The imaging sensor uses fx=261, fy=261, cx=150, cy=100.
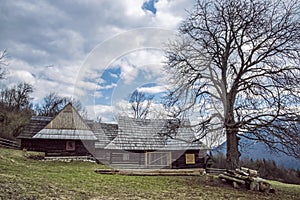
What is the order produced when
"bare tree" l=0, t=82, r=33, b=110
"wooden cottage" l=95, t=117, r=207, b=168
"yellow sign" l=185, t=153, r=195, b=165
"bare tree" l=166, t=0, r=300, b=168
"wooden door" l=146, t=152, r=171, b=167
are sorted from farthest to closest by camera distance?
"bare tree" l=0, t=82, r=33, b=110 → "yellow sign" l=185, t=153, r=195, b=165 → "wooden door" l=146, t=152, r=171, b=167 → "wooden cottage" l=95, t=117, r=207, b=168 → "bare tree" l=166, t=0, r=300, b=168

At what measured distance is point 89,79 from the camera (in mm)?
10047

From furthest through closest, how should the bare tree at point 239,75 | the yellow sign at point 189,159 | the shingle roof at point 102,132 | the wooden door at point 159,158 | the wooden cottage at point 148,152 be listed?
the shingle roof at point 102,132
the yellow sign at point 189,159
the wooden door at point 159,158
the wooden cottage at point 148,152
the bare tree at point 239,75

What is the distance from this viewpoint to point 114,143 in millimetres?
18422

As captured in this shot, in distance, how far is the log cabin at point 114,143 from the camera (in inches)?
725

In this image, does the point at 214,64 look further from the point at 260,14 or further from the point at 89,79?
the point at 89,79

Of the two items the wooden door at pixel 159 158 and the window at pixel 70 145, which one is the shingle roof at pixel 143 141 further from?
the window at pixel 70 145

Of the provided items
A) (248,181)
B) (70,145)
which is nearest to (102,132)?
(70,145)

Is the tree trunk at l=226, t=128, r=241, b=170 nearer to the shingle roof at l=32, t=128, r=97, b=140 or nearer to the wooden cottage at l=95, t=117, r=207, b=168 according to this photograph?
the wooden cottage at l=95, t=117, r=207, b=168

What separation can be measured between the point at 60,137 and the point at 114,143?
4.36 meters

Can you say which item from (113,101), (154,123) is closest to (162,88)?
(113,101)

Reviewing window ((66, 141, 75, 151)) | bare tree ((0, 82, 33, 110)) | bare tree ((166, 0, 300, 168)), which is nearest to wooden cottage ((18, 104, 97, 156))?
window ((66, 141, 75, 151))

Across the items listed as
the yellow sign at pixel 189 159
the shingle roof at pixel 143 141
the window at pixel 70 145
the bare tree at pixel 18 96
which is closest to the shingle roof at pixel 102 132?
the shingle roof at pixel 143 141

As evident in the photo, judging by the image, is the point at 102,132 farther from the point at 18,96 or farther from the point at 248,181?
the point at 18,96

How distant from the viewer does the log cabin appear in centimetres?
1842
